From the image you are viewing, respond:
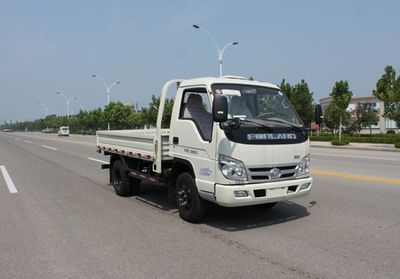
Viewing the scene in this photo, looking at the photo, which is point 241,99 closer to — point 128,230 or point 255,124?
point 255,124

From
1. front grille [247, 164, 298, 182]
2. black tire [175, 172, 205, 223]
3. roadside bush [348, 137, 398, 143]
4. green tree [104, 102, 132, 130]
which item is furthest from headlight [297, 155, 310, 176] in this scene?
green tree [104, 102, 132, 130]

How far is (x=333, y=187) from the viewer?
1108cm

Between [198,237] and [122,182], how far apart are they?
4.15 meters

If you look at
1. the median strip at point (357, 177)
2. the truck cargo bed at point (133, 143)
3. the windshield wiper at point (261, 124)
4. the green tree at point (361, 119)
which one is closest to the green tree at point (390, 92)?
the median strip at point (357, 177)

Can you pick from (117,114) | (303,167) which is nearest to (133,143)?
(303,167)

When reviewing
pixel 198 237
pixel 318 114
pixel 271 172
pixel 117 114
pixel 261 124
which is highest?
pixel 117 114

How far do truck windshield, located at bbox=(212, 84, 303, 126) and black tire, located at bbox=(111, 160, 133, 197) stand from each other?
384cm

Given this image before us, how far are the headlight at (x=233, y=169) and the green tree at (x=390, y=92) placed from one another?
92.3 feet

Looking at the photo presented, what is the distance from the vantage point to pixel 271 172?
274 inches

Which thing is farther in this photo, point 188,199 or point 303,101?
point 303,101

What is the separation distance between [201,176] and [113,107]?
76.7 meters

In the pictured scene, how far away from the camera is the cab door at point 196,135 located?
7.04 m

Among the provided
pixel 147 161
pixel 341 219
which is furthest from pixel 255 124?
pixel 147 161

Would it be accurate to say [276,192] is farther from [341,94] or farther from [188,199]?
[341,94]
